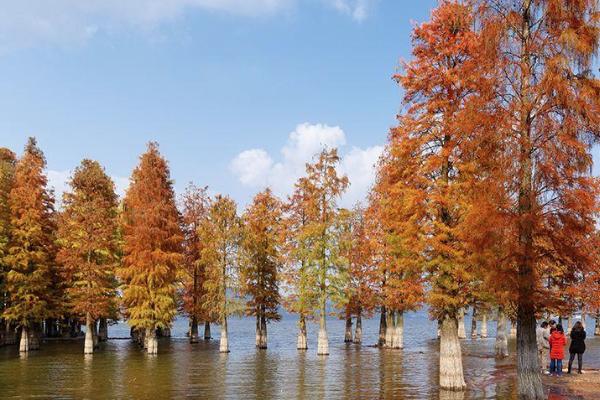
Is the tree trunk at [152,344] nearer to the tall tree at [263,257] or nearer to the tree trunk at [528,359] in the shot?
the tall tree at [263,257]

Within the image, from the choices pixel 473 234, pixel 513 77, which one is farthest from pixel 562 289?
pixel 513 77

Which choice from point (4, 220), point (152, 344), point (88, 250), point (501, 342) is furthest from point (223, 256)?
point (501, 342)

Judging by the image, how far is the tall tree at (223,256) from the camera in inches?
2014

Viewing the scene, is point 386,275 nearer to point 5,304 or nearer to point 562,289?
point 562,289

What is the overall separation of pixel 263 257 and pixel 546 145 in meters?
39.7

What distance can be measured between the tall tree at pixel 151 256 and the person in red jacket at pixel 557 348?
103ft

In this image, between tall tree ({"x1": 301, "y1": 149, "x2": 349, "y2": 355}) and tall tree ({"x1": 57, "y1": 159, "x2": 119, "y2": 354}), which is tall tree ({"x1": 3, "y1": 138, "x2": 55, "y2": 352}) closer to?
tall tree ({"x1": 57, "y1": 159, "x2": 119, "y2": 354})

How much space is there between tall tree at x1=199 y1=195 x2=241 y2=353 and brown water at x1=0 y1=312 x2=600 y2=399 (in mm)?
4812

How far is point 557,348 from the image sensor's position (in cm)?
2784

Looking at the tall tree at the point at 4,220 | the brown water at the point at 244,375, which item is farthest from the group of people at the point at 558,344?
the tall tree at the point at 4,220

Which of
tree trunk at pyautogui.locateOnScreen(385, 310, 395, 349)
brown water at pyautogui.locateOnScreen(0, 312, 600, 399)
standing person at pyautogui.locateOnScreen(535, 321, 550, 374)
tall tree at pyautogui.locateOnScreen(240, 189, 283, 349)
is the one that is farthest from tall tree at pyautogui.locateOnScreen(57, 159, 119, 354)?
standing person at pyautogui.locateOnScreen(535, 321, 550, 374)

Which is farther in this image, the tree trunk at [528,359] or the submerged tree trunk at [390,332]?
the submerged tree trunk at [390,332]

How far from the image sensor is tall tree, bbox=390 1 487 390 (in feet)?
79.5

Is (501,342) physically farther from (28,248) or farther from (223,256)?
Answer: (28,248)
